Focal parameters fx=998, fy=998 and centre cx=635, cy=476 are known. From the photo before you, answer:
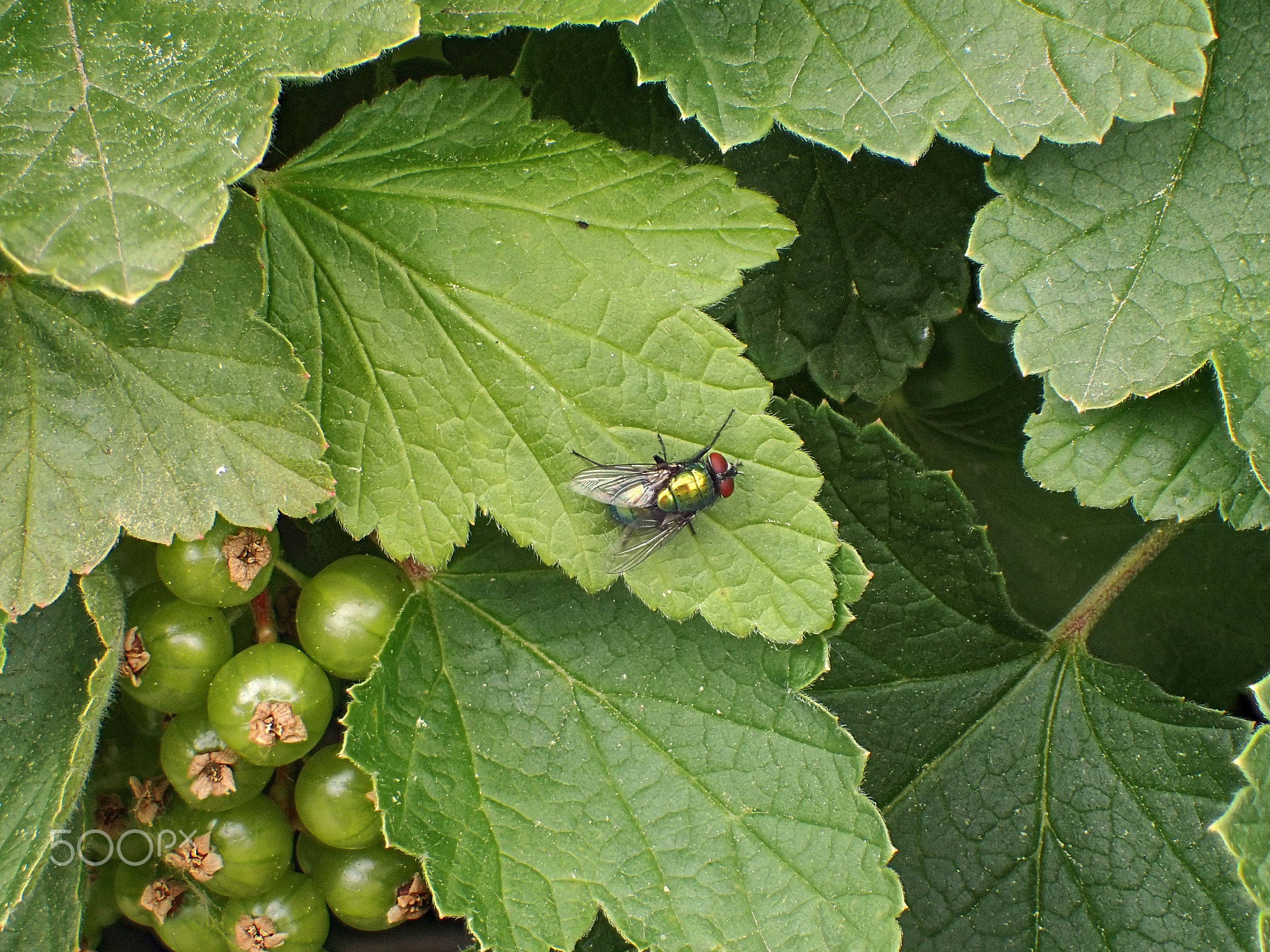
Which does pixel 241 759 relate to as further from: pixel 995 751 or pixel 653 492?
pixel 995 751

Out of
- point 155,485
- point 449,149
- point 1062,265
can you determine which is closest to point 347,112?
point 449,149

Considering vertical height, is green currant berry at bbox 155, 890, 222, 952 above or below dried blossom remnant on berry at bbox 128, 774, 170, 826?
below

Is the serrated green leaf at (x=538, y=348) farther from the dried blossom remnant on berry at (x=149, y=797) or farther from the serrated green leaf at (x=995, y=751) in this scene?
the dried blossom remnant on berry at (x=149, y=797)

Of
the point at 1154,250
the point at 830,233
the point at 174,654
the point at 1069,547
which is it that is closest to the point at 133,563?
the point at 174,654

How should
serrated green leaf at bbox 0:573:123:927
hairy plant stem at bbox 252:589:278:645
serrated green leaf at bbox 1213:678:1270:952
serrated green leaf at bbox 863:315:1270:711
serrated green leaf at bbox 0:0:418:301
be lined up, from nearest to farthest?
1. serrated green leaf at bbox 0:0:418:301
2. serrated green leaf at bbox 1213:678:1270:952
3. serrated green leaf at bbox 0:573:123:927
4. hairy plant stem at bbox 252:589:278:645
5. serrated green leaf at bbox 863:315:1270:711

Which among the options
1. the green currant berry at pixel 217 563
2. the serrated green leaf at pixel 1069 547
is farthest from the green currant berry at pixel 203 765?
the serrated green leaf at pixel 1069 547

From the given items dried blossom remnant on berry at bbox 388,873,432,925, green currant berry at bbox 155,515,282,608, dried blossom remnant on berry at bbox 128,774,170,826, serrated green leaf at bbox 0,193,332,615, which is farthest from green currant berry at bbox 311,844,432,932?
serrated green leaf at bbox 0,193,332,615

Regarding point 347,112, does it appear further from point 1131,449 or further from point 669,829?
point 1131,449

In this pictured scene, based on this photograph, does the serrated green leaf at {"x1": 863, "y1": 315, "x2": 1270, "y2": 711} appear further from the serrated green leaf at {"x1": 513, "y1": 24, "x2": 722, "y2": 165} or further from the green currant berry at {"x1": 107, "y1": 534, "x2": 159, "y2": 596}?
the green currant berry at {"x1": 107, "y1": 534, "x2": 159, "y2": 596}
